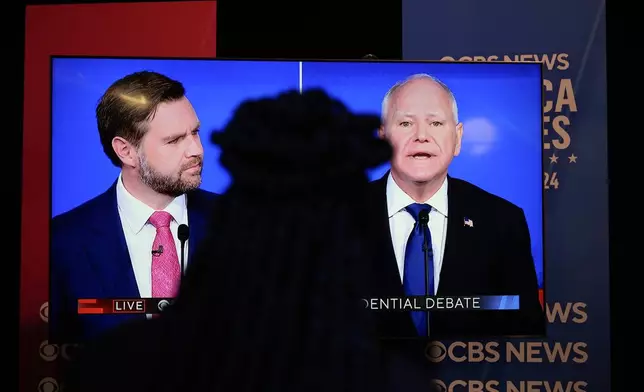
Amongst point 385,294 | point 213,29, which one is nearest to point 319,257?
point 385,294

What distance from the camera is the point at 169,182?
347cm

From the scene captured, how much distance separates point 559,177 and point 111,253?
2.24m

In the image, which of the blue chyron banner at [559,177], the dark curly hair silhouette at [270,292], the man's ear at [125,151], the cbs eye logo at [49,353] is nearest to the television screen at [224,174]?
the man's ear at [125,151]

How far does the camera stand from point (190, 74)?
137 inches

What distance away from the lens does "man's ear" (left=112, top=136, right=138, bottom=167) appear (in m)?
3.45

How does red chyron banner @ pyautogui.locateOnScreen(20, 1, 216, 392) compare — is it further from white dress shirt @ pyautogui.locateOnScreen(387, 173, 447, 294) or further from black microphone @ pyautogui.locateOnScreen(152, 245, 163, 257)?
white dress shirt @ pyautogui.locateOnScreen(387, 173, 447, 294)

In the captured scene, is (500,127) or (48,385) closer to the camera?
(500,127)

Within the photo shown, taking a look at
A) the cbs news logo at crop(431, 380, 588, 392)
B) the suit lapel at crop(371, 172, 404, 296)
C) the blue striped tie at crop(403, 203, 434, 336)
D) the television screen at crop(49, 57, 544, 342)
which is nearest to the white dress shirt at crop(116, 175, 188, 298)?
the television screen at crop(49, 57, 544, 342)

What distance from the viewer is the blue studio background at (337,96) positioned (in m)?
3.45

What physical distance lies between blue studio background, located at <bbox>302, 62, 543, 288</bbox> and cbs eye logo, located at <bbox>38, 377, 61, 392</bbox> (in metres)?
1.90

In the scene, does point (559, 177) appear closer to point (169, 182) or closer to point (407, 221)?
point (407, 221)

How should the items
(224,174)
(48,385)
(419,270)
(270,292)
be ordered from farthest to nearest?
(48,385)
(419,270)
(224,174)
(270,292)

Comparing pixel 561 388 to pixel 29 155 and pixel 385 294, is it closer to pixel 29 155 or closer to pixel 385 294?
pixel 385 294

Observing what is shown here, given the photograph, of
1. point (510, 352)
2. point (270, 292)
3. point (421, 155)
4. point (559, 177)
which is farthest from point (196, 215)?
point (270, 292)
